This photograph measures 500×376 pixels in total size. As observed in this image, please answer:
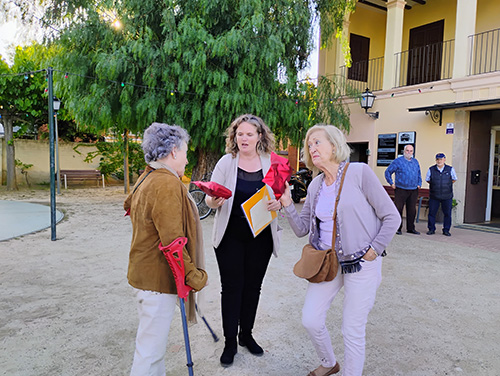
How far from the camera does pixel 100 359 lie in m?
2.80

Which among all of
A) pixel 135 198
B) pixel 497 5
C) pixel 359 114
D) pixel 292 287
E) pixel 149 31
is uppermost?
pixel 497 5

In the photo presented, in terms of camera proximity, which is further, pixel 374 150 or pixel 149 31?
pixel 374 150

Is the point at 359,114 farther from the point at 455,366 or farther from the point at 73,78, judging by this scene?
the point at 455,366

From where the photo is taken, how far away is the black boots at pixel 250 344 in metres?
2.89

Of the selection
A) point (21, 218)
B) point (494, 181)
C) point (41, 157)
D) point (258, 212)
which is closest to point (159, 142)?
point (258, 212)

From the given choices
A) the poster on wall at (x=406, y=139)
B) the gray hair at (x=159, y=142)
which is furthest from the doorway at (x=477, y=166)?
the gray hair at (x=159, y=142)

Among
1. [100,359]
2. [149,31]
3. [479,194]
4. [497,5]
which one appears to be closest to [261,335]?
[100,359]

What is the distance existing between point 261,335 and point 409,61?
438 inches

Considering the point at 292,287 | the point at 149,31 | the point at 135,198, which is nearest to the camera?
the point at 135,198

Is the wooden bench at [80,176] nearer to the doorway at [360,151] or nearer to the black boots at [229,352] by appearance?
the doorway at [360,151]

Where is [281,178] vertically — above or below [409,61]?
below

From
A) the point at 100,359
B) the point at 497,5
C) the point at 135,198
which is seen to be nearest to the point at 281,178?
the point at 135,198

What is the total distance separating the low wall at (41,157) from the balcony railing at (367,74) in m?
13.3

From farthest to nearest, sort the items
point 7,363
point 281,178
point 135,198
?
point 7,363 → point 281,178 → point 135,198
